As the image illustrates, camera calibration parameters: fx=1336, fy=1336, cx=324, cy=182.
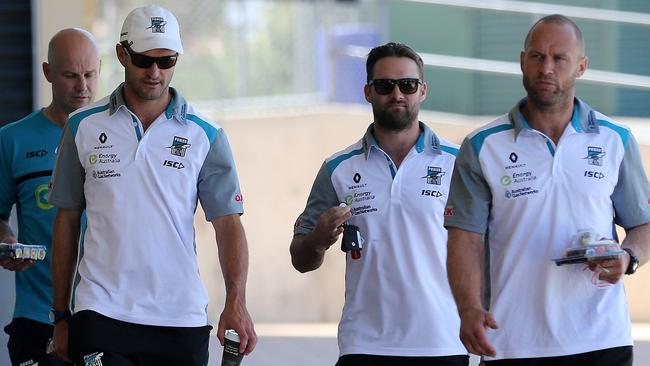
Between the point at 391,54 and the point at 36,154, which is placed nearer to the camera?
the point at 391,54

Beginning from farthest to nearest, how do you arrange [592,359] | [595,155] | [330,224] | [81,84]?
[81,84]
[330,224]
[595,155]
[592,359]

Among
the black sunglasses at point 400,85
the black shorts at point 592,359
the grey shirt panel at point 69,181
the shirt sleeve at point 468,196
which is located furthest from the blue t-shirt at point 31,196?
the black shorts at point 592,359

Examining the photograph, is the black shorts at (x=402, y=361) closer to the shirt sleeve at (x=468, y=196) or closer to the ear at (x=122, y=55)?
the shirt sleeve at (x=468, y=196)

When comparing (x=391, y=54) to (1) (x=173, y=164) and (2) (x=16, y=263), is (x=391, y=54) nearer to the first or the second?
(1) (x=173, y=164)

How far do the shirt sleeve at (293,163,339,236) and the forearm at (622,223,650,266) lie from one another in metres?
1.44

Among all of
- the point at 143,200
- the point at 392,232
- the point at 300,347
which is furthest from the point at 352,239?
the point at 300,347

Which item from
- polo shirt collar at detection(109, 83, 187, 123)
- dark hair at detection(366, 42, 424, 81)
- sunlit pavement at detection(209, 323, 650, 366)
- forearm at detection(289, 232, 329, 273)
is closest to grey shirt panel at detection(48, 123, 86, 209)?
polo shirt collar at detection(109, 83, 187, 123)

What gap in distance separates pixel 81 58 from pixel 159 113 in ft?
3.66

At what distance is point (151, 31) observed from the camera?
5.54m

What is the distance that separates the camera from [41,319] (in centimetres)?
644

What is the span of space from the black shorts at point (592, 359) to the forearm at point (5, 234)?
2.49m

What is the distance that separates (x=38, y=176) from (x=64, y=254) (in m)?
0.99

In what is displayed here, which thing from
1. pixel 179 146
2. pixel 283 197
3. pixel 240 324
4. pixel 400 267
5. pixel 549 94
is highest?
pixel 549 94

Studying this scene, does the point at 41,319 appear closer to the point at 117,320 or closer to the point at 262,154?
the point at 117,320
